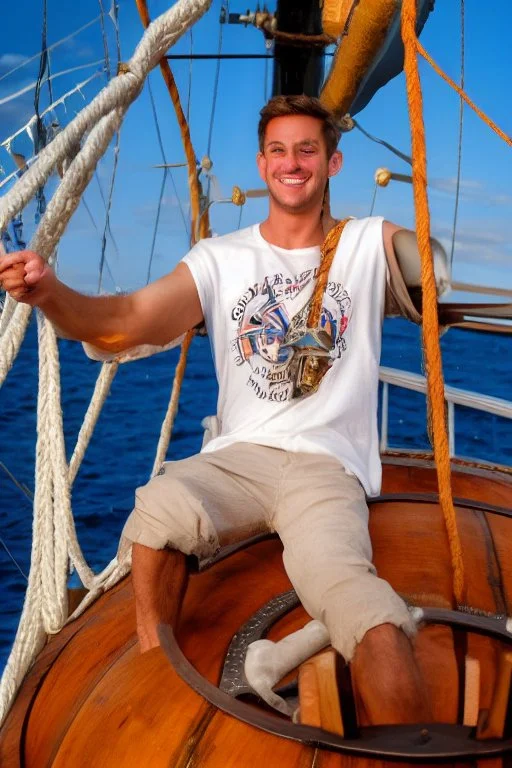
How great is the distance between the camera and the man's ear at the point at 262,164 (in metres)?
1.89

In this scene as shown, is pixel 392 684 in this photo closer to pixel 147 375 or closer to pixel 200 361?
pixel 147 375

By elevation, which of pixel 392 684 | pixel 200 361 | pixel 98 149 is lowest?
pixel 200 361

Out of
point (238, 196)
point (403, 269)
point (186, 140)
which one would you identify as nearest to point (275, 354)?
point (403, 269)

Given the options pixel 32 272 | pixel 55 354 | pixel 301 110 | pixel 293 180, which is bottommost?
pixel 55 354

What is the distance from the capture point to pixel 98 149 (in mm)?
1756

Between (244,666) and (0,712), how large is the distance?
0.61 m

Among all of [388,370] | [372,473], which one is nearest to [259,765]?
[372,473]

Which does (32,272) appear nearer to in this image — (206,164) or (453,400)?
(206,164)

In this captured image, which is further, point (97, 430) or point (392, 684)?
point (97, 430)

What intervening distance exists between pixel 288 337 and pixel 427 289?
0.33m

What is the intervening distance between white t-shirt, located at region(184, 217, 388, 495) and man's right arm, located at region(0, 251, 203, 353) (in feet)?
0.15

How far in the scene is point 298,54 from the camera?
305cm

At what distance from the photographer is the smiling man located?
1.56m

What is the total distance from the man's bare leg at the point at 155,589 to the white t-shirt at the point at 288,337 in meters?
0.33
